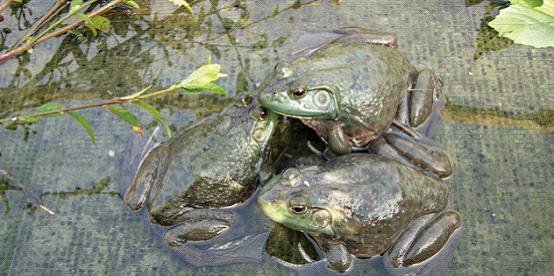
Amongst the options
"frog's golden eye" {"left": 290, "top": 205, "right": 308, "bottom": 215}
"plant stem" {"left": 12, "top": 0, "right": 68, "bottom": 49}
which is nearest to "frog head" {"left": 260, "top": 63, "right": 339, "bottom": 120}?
"frog's golden eye" {"left": 290, "top": 205, "right": 308, "bottom": 215}

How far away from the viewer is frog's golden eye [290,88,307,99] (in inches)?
98.2

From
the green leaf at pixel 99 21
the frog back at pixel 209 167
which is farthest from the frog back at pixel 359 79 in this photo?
the green leaf at pixel 99 21

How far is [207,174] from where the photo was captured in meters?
2.54

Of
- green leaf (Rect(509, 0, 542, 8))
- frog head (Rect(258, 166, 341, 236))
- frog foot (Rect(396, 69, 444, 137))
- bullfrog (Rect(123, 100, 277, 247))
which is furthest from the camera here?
frog foot (Rect(396, 69, 444, 137))

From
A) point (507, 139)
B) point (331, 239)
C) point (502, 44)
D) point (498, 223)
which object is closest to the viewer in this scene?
point (331, 239)

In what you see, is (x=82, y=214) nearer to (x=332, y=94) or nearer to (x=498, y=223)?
(x=332, y=94)

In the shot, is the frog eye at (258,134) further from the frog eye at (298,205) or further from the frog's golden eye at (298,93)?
the frog eye at (298,205)

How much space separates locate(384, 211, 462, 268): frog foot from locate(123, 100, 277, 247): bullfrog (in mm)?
752

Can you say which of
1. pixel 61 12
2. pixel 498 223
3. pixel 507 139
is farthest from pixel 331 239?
pixel 61 12

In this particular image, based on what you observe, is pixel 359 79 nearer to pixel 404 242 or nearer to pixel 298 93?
pixel 298 93

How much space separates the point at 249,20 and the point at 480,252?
1.84 metres

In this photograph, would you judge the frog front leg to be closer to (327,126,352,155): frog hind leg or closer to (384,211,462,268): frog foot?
(384,211,462,268): frog foot

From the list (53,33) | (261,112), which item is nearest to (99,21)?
(53,33)

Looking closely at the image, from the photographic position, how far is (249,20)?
337cm
